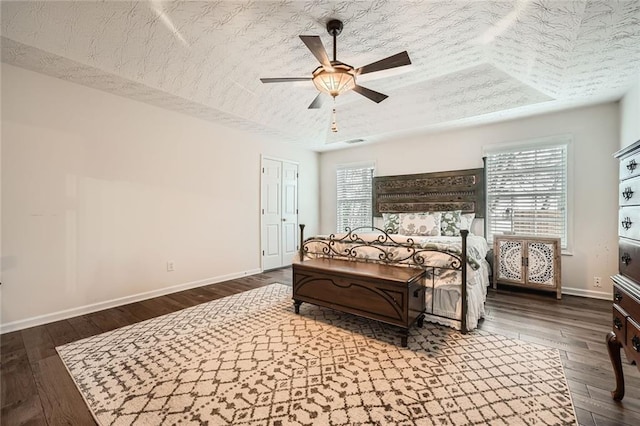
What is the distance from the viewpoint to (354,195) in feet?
20.5

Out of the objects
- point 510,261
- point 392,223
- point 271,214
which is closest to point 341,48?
point 392,223

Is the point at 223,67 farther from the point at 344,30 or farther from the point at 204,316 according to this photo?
the point at 204,316

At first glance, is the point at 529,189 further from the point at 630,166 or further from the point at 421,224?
the point at 630,166

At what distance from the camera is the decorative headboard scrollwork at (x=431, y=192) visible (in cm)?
464

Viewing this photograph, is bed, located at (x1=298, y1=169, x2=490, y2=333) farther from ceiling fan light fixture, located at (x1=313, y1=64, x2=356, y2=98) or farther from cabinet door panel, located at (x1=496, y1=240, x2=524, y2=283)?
ceiling fan light fixture, located at (x1=313, y1=64, x2=356, y2=98)

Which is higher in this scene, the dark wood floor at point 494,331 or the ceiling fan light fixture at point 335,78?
the ceiling fan light fixture at point 335,78

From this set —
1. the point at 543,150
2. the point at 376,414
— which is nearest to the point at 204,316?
the point at 376,414

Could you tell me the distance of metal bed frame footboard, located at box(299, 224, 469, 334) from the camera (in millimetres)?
2670

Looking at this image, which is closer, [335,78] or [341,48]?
[335,78]

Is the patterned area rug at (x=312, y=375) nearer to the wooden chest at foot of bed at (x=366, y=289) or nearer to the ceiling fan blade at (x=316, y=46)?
the wooden chest at foot of bed at (x=366, y=289)

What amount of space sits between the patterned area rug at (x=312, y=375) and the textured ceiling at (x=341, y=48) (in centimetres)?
278

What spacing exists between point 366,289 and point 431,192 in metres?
3.15

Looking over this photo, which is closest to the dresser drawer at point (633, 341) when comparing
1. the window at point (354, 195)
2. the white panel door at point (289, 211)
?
the window at point (354, 195)

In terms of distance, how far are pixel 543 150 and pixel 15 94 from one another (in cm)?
663
